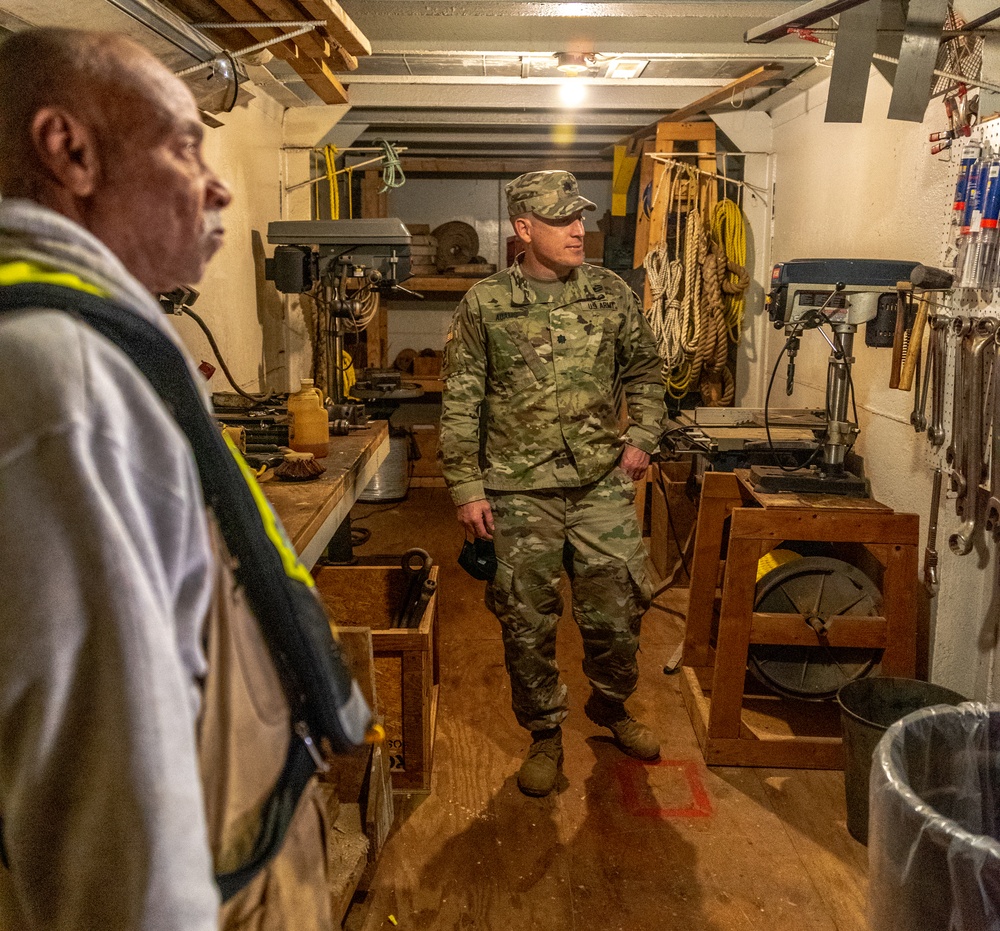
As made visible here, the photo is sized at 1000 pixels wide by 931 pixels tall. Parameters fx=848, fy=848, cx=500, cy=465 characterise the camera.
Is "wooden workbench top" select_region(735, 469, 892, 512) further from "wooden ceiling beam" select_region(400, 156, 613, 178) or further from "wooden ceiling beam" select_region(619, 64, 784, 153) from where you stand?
"wooden ceiling beam" select_region(400, 156, 613, 178)

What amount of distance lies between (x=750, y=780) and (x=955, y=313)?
148cm

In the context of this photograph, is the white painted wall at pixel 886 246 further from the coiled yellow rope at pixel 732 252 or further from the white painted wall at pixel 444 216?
the white painted wall at pixel 444 216

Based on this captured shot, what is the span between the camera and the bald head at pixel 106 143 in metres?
0.69

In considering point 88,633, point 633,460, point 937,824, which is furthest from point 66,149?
point 633,460

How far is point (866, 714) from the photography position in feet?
7.54

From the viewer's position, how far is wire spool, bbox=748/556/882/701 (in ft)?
8.45

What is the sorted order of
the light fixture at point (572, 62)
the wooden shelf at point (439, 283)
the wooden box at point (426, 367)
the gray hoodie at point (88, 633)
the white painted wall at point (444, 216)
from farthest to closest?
the white painted wall at point (444, 216), the wooden box at point (426, 367), the wooden shelf at point (439, 283), the light fixture at point (572, 62), the gray hoodie at point (88, 633)

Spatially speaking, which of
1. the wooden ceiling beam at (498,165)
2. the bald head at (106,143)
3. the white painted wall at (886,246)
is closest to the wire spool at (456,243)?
the wooden ceiling beam at (498,165)

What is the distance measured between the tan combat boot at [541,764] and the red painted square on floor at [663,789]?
0.66ft

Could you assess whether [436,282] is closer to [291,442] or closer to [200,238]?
[291,442]

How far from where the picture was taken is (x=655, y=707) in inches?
116

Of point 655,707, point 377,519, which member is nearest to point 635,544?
point 655,707

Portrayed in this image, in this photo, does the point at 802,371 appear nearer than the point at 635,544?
No

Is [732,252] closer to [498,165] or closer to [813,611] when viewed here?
[498,165]
